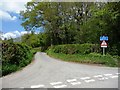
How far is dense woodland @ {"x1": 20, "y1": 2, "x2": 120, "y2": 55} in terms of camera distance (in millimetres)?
28797

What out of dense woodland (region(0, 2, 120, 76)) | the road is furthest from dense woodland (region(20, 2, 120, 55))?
the road

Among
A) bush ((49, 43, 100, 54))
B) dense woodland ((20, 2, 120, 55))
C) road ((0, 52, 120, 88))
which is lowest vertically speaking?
road ((0, 52, 120, 88))

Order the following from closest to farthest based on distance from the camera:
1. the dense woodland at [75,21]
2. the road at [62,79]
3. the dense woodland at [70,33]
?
the road at [62,79] < the dense woodland at [70,33] < the dense woodland at [75,21]

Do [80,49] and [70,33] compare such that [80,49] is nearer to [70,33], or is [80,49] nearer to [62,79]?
[70,33]

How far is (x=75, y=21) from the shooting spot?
4919 centimetres

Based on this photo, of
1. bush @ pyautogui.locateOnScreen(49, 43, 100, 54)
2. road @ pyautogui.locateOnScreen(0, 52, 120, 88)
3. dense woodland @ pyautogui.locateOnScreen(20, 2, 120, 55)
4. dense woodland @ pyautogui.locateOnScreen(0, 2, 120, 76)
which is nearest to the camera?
road @ pyautogui.locateOnScreen(0, 52, 120, 88)

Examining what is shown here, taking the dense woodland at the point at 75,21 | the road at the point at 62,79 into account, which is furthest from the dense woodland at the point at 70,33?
the road at the point at 62,79

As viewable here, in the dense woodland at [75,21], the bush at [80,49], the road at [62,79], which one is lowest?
the road at [62,79]

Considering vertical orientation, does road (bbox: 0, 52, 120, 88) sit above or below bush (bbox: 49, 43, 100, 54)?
below

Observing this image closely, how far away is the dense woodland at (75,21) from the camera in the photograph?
2880 centimetres

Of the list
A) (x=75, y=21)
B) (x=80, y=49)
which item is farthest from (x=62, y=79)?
(x=75, y=21)

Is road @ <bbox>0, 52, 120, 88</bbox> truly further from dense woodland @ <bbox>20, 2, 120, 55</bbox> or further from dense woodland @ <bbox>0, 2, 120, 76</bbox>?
dense woodland @ <bbox>20, 2, 120, 55</bbox>

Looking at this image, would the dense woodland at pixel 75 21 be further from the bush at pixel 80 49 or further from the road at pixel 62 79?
the road at pixel 62 79

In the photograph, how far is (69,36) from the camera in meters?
53.2
